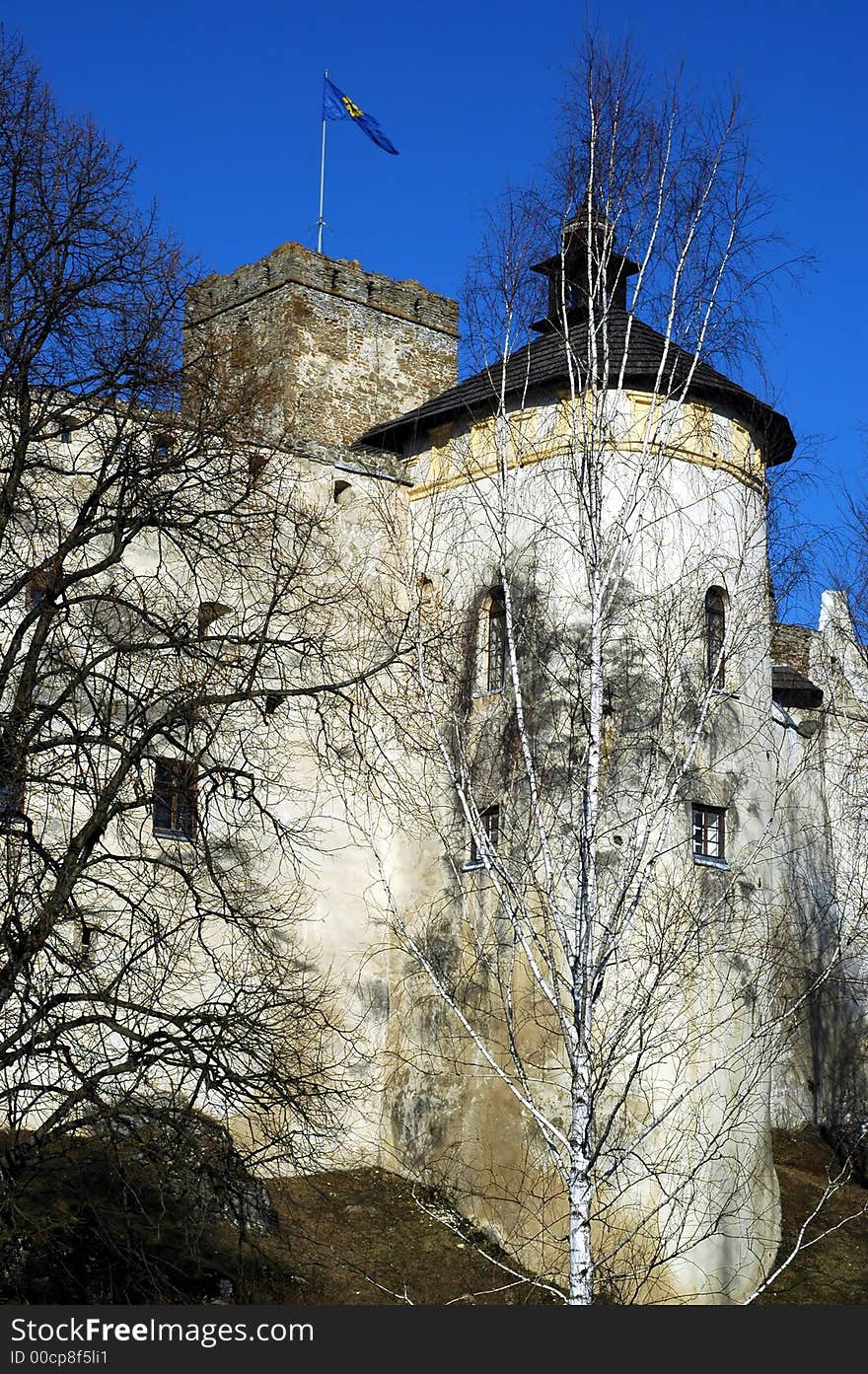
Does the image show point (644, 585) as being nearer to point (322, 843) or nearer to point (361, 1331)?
point (322, 843)

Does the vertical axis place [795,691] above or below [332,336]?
below

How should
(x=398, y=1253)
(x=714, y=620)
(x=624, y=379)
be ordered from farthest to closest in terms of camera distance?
1. (x=714, y=620)
2. (x=624, y=379)
3. (x=398, y=1253)

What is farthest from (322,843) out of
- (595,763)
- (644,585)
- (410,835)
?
(595,763)

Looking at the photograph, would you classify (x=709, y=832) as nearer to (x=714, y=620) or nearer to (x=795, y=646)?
(x=714, y=620)

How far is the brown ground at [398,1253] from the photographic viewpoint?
60.3 ft

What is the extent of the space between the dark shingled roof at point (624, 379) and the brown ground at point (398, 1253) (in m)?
9.61

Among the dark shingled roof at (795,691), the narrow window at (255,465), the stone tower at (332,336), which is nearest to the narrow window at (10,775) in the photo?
the narrow window at (255,465)

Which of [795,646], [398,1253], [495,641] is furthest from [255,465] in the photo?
[795,646]

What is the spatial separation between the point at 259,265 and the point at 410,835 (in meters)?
12.1

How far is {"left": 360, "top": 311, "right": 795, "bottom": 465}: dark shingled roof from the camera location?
824 inches

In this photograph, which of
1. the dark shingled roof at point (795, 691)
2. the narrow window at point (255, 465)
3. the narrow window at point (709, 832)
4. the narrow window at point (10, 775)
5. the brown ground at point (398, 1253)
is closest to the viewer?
the narrow window at point (10, 775)

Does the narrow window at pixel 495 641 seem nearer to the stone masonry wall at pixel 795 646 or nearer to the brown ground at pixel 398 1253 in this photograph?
the brown ground at pixel 398 1253

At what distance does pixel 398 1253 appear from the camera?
786 inches

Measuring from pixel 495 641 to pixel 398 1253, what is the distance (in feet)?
25.3
